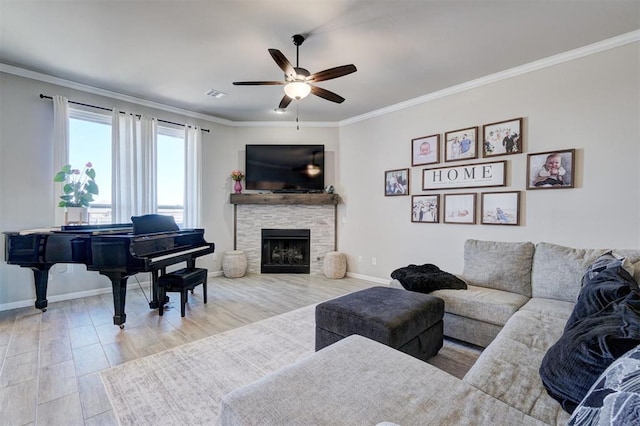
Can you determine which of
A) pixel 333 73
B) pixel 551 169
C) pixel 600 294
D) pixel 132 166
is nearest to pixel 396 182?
pixel 551 169

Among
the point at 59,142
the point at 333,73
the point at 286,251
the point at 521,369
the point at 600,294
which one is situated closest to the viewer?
the point at 521,369

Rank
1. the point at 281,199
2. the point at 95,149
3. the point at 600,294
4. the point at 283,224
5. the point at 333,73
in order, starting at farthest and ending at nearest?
the point at 283,224, the point at 281,199, the point at 95,149, the point at 333,73, the point at 600,294

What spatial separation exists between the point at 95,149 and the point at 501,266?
5.30 m

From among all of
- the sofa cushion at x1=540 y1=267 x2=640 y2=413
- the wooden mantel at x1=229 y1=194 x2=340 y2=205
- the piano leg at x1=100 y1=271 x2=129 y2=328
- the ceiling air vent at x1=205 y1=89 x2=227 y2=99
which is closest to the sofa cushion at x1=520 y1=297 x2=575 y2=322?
the sofa cushion at x1=540 y1=267 x2=640 y2=413

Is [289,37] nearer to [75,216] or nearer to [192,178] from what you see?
[192,178]

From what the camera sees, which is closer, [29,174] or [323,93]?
[323,93]

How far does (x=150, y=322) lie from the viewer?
10.2ft

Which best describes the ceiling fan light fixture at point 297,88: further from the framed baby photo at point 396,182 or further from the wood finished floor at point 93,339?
the wood finished floor at point 93,339

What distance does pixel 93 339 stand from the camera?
272cm

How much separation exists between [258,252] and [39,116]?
362 centimetres

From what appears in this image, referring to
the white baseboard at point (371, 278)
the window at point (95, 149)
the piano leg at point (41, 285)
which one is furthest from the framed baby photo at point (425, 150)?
the piano leg at point (41, 285)

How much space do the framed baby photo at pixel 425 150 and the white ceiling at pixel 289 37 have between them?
72 cm

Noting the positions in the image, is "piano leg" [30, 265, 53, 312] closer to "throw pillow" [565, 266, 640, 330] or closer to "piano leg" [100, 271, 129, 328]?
"piano leg" [100, 271, 129, 328]

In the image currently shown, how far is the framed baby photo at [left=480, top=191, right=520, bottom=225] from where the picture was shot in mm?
3441
